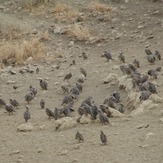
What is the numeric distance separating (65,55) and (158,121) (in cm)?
694

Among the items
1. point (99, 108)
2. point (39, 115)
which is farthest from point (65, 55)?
point (99, 108)

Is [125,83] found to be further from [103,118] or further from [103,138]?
[103,138]

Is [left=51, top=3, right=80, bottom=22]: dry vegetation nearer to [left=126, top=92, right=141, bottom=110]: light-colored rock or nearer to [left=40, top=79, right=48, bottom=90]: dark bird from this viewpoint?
[left=40, top=79, right=48, bottom=90]: dark bird

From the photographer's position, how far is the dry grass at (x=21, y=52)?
1446 centimetres

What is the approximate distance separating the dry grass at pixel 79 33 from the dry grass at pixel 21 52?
1182 millimetres

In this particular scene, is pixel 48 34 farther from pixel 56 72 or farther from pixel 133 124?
pixel 133 124

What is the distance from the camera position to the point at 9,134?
28.5 ft

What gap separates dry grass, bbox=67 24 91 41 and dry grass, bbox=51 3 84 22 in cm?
119

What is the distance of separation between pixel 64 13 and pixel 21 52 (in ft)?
12.8

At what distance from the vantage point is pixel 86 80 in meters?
12.0

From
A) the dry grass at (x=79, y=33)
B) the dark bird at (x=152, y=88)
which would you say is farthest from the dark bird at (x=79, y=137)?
the dry grass at (x=79, y=33)

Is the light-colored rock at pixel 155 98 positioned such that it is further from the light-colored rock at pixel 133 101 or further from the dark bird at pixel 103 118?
A: the dark bird at pixel 103 118

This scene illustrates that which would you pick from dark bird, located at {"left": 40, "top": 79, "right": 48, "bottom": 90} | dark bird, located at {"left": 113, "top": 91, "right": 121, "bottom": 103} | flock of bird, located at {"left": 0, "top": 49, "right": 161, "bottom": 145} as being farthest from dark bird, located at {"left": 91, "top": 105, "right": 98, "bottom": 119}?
dark bird, located at {"left": 40, "top": 79, "right": 48, "bottom": 90}

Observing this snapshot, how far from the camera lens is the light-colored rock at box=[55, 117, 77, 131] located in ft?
27.7
